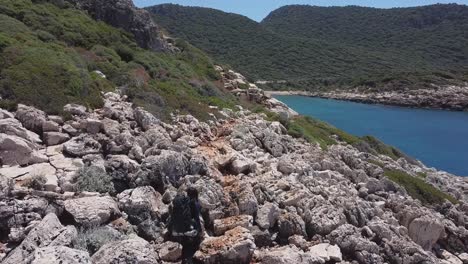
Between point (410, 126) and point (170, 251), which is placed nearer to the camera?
point (170, 251)

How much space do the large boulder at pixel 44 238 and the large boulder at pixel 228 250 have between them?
2.67 m

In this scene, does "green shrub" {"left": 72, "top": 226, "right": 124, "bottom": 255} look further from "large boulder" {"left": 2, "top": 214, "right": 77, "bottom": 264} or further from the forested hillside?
the forested hillside

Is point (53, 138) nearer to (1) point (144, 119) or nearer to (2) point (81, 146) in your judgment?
(2) point (81, 146)

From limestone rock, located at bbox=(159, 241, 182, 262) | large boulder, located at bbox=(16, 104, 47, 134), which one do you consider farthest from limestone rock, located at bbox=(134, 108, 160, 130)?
limestone rock, located at bbox=(159, 241, 182, 262)

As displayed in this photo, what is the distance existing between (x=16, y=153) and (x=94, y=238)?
354cm

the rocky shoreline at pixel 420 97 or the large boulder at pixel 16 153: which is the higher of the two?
the large boulder at pixel 16 153

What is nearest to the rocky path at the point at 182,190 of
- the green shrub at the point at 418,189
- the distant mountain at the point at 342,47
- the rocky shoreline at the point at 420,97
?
the green shrub at the point at 418,189

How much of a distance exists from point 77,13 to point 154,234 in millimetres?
21252

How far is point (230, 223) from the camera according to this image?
10.5 metres

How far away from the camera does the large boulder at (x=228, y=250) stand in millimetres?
9359

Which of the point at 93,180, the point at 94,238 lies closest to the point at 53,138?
the point at 93,180

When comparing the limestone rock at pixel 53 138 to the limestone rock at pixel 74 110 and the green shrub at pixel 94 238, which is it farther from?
the green shrub at pixel 94 238

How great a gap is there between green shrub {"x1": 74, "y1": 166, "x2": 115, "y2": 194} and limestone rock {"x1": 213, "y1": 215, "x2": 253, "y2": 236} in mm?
2516

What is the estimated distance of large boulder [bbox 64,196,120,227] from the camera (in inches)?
359
